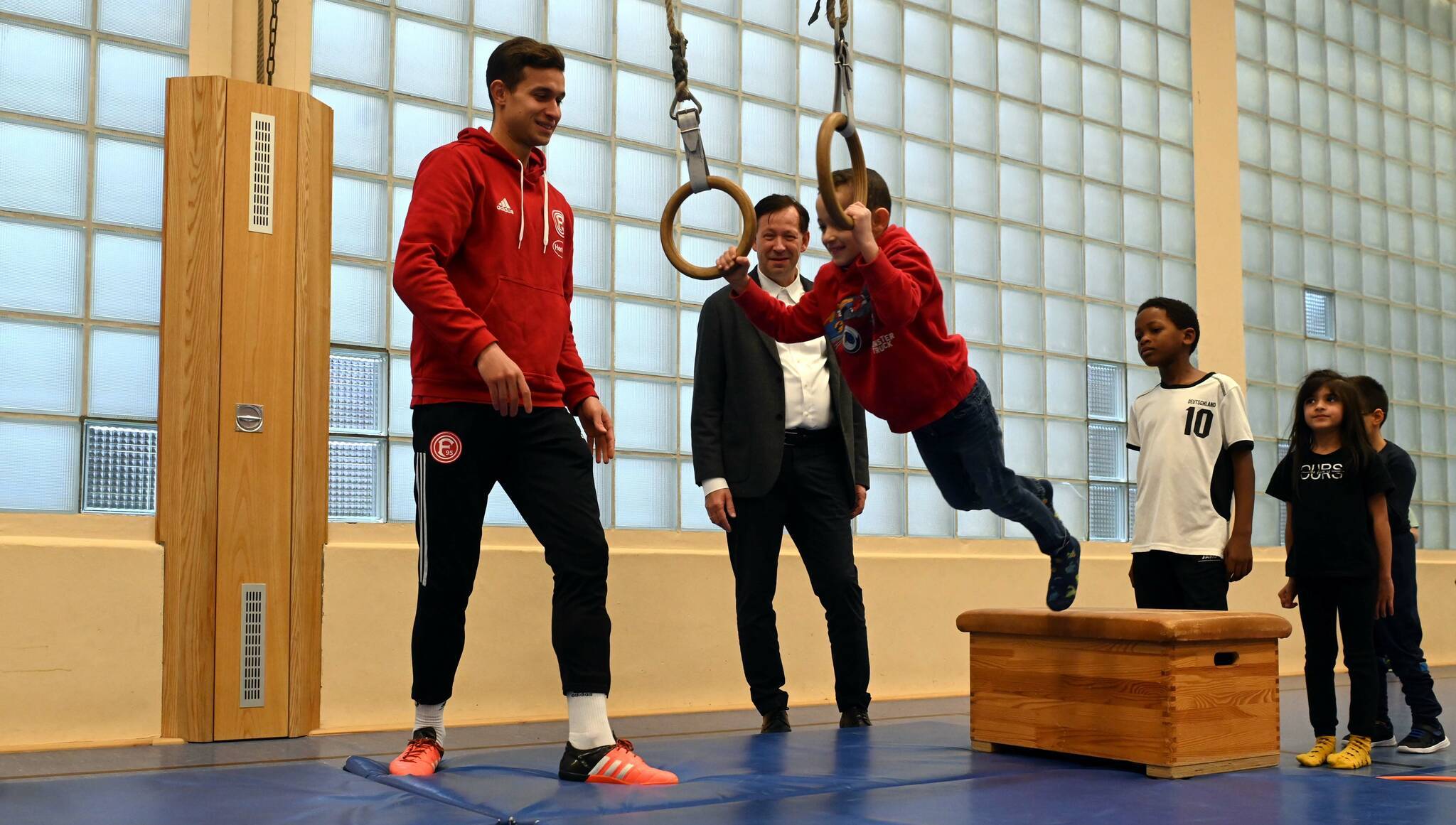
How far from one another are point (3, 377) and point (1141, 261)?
15.1ft

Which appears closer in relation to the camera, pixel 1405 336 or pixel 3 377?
pixel 3 377

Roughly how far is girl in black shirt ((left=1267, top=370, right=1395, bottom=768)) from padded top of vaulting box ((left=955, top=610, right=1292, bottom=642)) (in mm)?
130

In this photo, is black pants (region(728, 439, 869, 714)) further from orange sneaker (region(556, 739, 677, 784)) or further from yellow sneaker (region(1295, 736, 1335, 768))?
yellow sneaker (region(1295, 736, 1335, 768))

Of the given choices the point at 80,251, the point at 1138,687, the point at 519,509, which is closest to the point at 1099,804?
the point at 1138,687

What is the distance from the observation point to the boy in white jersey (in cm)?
326

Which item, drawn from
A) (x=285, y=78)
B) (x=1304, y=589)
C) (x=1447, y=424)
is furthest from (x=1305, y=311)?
(x=285, y=78)

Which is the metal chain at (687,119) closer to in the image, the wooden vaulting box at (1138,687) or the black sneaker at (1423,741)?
the wooden vaulting box at (1138,687)

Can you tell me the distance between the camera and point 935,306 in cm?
266

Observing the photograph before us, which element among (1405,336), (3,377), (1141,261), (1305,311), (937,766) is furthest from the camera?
(1405,336)

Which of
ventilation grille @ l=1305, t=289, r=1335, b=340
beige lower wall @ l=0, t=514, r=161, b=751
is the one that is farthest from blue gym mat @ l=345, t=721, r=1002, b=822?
ventilation grille @ l=1305, t=289, r=1335, b=340

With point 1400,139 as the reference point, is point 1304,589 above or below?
below

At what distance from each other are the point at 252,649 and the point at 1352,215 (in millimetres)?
5935

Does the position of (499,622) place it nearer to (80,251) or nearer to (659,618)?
(659,618)

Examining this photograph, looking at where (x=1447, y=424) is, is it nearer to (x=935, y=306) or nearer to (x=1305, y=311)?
(x=1305, y=311)
